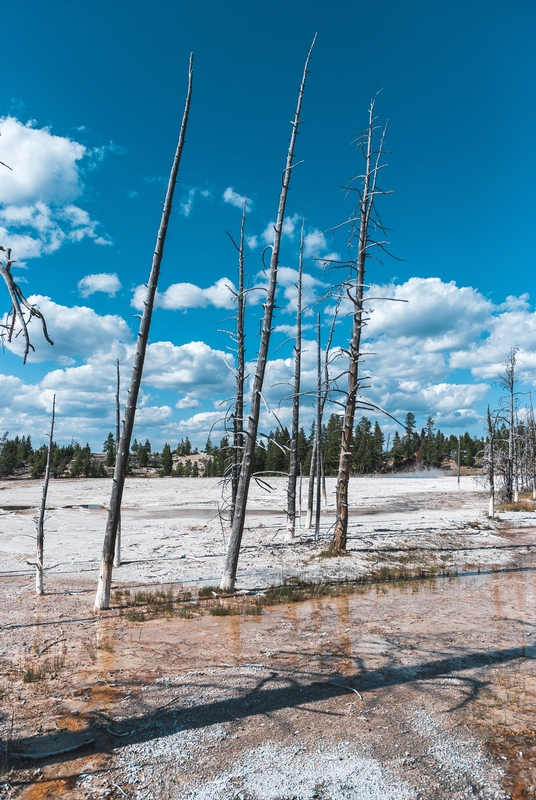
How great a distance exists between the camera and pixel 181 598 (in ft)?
39.6

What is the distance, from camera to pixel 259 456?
275ft

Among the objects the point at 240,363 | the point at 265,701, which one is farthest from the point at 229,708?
the point at 240,363

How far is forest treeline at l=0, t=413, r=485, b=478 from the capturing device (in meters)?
77.0

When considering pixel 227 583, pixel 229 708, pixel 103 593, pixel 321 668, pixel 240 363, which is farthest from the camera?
pixel 240 363

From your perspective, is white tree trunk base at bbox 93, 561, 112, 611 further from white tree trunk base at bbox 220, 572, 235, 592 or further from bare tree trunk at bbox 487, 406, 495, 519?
bare tree trunk at bbox 487, 406, 495, 519

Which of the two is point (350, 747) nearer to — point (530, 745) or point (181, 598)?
point (530, 745)

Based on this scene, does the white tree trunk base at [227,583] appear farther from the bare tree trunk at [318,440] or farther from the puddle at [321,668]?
the bare tree trunk at [318,440]

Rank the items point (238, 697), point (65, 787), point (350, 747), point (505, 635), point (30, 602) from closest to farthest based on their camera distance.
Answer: point (65, 787) → point (350, 747) → point (238, 697) → point (505, 635) → point (30, 602)

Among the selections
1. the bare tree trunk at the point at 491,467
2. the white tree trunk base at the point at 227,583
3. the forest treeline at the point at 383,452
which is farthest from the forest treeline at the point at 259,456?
the white tree trunk base at the point at 227,583

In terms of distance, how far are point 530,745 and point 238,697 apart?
321 centimetres

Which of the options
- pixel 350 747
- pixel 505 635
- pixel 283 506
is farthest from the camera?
pixel 283 506

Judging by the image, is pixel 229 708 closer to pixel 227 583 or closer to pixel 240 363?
pixel 227 583

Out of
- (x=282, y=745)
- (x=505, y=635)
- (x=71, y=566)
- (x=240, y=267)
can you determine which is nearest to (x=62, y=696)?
(x=282, y=745)

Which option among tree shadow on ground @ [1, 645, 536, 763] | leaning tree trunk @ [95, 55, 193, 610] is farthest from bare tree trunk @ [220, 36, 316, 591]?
tree shadow on ground @ [1, 645, 536, 763]
